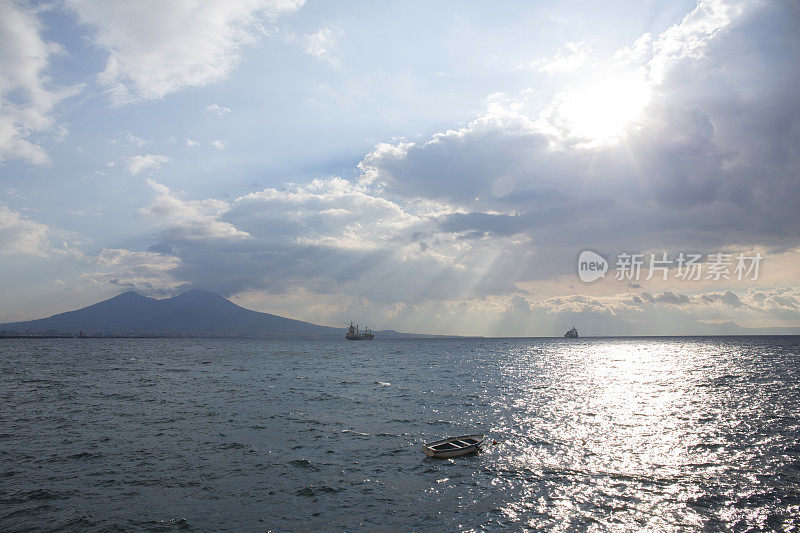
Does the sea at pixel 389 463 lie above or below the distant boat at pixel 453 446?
below

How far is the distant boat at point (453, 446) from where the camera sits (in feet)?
107

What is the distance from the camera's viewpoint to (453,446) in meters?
33.6

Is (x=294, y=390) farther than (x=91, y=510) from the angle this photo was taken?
Yes

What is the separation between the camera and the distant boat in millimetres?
32500

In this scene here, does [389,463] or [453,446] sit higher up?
[453,446]

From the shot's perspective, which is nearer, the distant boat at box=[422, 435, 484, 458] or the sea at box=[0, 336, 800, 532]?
the sea at box=[0, 336, 800, 532]

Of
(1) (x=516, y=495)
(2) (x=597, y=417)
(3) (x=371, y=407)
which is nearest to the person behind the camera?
(1) (x=516, y=495)

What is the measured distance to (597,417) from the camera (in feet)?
160

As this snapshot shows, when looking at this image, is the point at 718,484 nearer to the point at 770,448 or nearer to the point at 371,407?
the point at 770,448

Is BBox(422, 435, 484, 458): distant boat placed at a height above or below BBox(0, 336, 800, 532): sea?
above

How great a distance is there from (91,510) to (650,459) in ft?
123

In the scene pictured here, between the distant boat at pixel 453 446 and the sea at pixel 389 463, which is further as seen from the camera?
the distant boat at pixel 453 446

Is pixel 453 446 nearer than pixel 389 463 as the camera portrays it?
No

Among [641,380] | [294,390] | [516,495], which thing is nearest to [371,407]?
[294,390]
